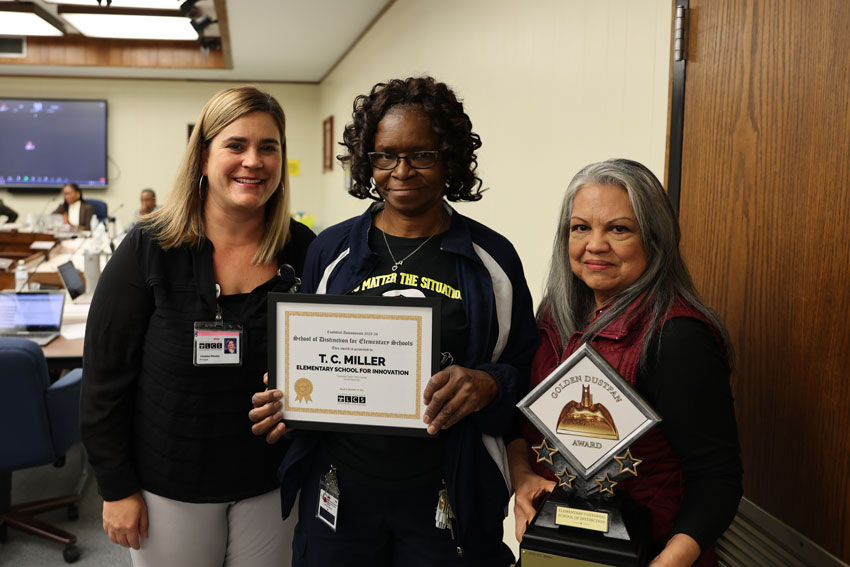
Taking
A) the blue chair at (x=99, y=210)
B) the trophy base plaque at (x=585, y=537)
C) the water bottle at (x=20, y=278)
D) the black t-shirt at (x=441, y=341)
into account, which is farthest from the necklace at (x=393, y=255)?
the blue chair at (x=99, y=210)

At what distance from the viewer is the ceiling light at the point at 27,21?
5.91 metres

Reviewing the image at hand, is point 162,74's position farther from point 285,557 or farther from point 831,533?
point 831,533

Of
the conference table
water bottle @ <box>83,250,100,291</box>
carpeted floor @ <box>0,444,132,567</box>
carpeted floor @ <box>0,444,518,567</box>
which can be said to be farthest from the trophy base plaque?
water bottle @ <box>83,250,100,291</box>

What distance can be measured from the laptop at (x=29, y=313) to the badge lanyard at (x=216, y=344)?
93.0 inches

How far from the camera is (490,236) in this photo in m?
1.36

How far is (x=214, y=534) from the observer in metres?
1.51

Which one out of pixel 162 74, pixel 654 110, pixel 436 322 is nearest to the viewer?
pixel 436 322

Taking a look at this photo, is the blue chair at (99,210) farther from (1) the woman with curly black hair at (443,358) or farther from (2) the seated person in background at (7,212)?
(1) the woman with curly black hair at (443,358)

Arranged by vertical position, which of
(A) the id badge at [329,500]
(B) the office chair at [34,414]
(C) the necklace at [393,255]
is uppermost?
(C) the necklace at [393,255]

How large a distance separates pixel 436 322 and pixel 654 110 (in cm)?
112

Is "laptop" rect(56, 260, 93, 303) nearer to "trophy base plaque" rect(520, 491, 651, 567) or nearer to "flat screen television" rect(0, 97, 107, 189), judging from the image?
"trophy base plaque" rect(520, 491, 651, 567)

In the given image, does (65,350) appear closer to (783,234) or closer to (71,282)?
(71,282)

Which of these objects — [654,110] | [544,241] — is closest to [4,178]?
[544,241]

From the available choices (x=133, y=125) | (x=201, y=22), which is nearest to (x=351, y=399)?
(x=201, y=22)
